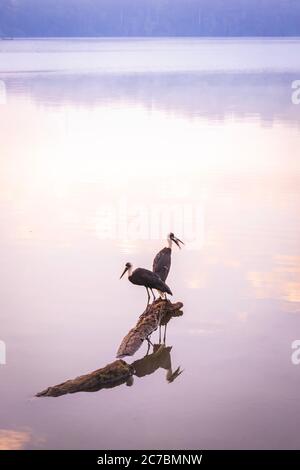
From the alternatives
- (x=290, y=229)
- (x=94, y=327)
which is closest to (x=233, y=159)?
(x=290, y=229)

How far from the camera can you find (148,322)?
754cm

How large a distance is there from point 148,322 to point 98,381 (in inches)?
47.4

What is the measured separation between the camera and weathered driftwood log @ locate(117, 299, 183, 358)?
23.6ft

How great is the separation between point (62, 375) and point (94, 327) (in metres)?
0.96

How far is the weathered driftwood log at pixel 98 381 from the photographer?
6.34 m

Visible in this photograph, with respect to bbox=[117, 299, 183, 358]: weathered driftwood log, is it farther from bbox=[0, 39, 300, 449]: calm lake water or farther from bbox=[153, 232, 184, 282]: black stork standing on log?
bbox=[153, 232, 184, 282]: black stork standing on log

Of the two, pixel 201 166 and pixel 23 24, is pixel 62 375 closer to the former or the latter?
pixel 201 166

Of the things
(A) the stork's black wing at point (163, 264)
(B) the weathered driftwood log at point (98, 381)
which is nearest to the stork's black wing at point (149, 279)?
(A) the stork's black wing at point (163, 264)

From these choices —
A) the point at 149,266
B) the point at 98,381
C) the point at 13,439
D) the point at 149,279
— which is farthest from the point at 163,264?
the point at 13,439

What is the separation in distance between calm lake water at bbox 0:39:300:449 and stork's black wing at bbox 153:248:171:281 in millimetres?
273

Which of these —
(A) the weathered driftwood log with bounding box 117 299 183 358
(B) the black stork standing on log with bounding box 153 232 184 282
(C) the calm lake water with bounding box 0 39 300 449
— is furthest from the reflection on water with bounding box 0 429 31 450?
(B) the black stork standing on log with bounding box 153 232 184 282

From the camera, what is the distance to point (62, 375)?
22.0 ft

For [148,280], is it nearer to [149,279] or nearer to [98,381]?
[149,279]

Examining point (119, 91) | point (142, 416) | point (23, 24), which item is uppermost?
point (23, 24)
